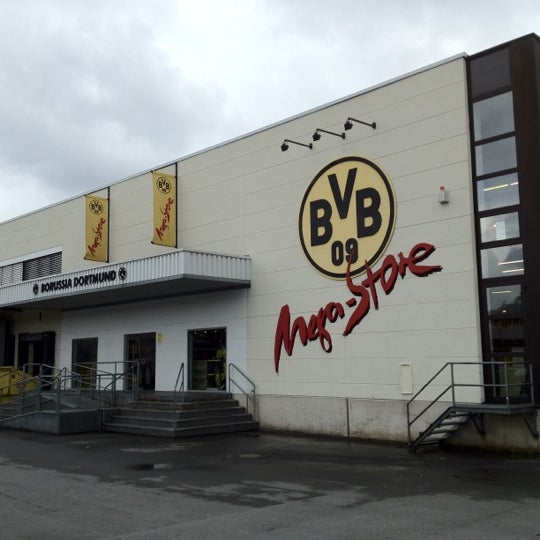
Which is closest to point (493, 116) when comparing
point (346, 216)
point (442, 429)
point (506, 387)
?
point (346, 216)

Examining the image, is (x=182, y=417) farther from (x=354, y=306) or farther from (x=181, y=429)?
(x=354, y=306)

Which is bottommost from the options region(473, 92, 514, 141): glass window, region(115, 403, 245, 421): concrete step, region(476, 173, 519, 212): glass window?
region(115, 403, 245, 421): concrete step

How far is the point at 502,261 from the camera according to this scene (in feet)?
44.7

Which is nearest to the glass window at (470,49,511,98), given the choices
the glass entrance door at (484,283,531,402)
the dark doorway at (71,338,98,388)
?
the glass entrance door at (484,283,531,402)

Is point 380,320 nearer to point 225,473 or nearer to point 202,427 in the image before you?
point 202,427

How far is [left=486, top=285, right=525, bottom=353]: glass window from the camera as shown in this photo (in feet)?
43.5

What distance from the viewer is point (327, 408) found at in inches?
634

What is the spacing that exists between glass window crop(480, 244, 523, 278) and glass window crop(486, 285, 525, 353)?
295 mm

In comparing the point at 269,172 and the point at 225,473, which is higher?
the point at 269,172

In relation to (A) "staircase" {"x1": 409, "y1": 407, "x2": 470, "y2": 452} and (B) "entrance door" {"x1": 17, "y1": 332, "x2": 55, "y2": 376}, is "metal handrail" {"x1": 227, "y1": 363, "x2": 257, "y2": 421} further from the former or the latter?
(B) "entrance door" {"x1": 17, "y1": 332, "x2": 55, "y2": 376}

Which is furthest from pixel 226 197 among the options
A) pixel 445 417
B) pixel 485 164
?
pixel 445 417

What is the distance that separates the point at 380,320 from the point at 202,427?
5.00 m

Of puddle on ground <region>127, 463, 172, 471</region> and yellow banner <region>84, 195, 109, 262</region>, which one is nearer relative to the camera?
puddle on ground <region>127, 463, 172, 471</region>

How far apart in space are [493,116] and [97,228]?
46.1 feet
